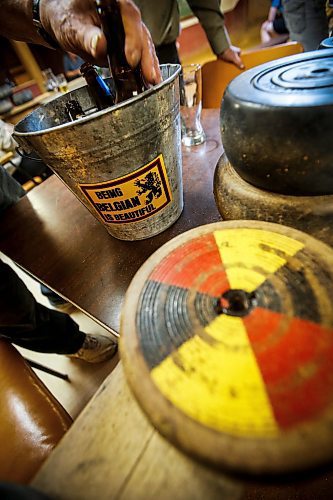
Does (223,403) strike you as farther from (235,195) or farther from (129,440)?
(235,195)

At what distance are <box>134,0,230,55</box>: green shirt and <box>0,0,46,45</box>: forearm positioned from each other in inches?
42.9

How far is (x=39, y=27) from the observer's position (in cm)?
75

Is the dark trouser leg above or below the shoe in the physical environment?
above

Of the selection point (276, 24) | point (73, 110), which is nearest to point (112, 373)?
point (73, 110)

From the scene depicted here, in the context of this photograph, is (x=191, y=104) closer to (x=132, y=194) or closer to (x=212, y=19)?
(x=132, y=194)

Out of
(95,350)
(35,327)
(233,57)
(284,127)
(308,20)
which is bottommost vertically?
(95,350)

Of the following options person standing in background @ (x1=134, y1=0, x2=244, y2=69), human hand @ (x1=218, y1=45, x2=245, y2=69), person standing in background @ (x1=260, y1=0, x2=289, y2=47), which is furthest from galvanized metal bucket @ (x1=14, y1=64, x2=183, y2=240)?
person standing in background @ (x1=260, y1=0, x2=289, y2=47)

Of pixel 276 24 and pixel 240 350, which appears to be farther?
pixel 276 24

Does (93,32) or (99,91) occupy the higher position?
(93,32)

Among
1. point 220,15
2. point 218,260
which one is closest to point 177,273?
point 218,260

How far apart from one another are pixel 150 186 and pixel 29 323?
3.26 feet

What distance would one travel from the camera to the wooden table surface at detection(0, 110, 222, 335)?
2.13 feet

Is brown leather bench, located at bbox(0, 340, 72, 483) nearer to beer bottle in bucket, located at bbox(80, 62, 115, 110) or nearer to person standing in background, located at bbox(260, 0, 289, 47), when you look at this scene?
beer bottle in bucket, located at bbox(80, 62, 115, 110)

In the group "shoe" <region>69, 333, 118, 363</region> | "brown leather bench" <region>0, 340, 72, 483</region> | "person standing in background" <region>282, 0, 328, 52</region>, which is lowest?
"shoe" <region>69, 333, 118, 363</region>
